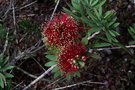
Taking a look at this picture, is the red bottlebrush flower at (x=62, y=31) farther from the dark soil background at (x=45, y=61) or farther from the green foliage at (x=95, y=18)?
the dark soil background at (x=45, y=61)

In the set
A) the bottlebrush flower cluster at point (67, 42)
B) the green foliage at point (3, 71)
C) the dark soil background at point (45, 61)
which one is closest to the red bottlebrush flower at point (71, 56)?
the bottlebrush flower cluster at point (67, 42)

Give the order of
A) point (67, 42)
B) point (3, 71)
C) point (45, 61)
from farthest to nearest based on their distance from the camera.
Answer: point (45, 61) → point (3, 71) → point (67, 42)

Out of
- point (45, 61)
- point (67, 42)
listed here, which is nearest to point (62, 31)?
point (67, 42)

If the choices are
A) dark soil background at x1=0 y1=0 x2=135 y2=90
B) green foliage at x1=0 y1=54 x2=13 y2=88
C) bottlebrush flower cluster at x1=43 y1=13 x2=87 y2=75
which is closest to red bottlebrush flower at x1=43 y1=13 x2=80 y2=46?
bottlebrush flower cluster at x1=43 y1=13 x2=87 y2=75

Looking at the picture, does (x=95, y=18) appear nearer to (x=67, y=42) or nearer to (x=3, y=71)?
(x=67, y=42)

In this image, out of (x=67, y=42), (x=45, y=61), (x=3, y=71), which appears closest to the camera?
(x=67, y=42)

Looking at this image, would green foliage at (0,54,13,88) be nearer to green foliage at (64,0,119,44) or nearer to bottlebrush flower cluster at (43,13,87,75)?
bottlebrush flower cluster at (43,13,87,75)

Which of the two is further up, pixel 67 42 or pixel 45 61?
pixel 67 42

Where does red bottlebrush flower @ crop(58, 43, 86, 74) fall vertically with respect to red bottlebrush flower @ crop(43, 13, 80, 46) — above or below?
below
